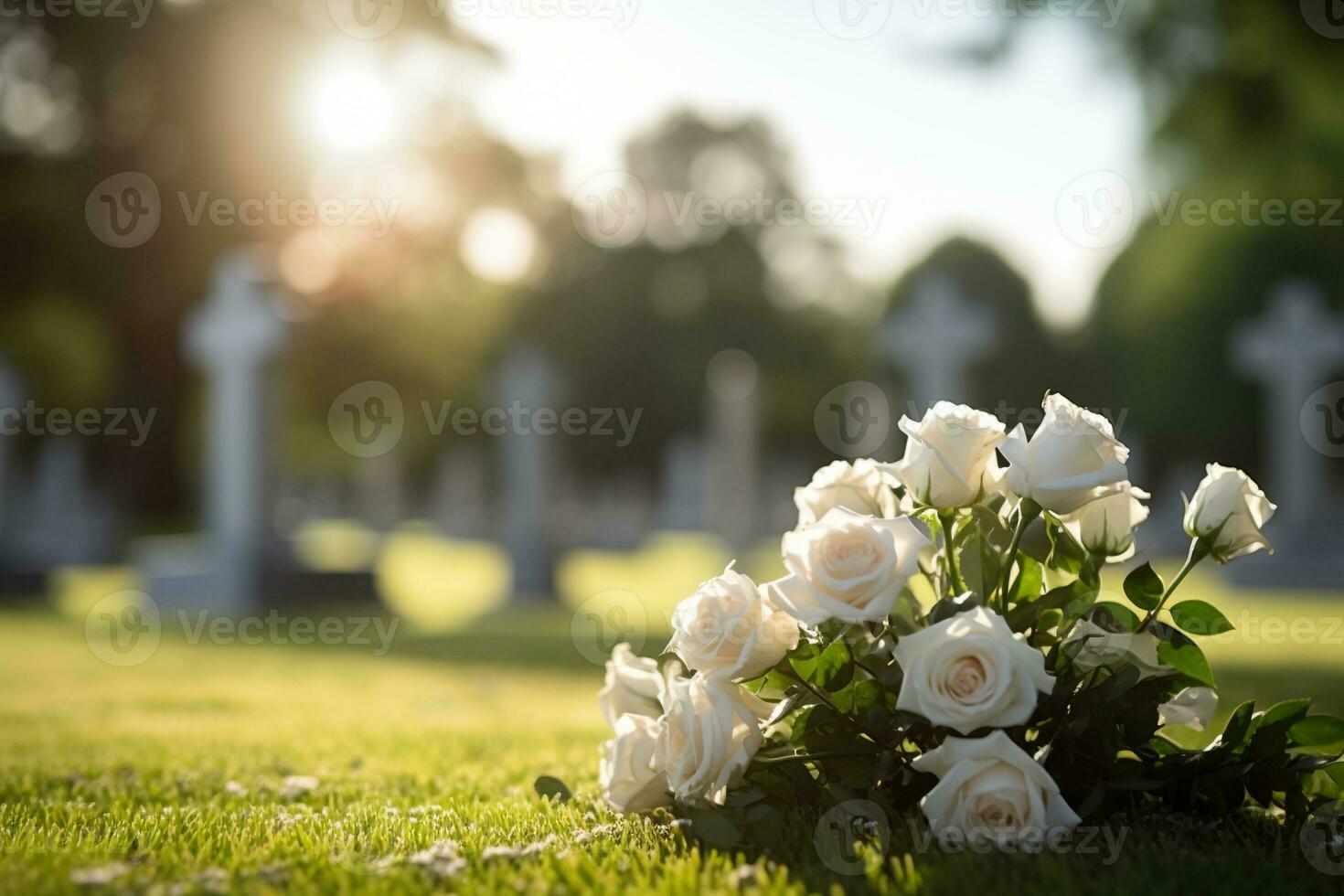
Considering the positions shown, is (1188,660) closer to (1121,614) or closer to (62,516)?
(1121,614)

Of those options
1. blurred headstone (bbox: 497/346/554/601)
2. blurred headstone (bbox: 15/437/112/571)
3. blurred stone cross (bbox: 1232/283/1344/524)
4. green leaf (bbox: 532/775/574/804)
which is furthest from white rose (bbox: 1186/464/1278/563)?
blurred headstone (bbox: 15/437/112/571)

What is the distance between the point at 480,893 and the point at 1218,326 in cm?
3211

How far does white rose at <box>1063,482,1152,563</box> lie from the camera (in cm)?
285

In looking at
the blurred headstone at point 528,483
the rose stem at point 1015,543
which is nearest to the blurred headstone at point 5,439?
the blurred headstone at point 528,483

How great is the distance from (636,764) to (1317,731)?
172 centimetres

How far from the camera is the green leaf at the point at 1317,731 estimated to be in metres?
2.90

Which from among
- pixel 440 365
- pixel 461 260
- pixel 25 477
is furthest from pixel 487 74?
pixel 25 477

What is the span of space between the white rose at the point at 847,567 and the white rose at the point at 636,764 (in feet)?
1.75

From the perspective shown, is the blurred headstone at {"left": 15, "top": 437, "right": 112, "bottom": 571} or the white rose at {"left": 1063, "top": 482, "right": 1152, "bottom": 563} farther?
the blurred headstone at {"left": 15, "top": 437, "right": 112, "bottom": 571}

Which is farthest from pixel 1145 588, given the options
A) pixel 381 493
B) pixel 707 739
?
pixel 381 493

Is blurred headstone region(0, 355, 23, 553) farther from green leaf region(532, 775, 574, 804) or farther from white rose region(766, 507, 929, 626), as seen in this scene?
white rose region(766, 507, 929, 626)

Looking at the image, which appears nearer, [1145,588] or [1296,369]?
[1145,588]

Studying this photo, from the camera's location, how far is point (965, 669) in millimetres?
2545

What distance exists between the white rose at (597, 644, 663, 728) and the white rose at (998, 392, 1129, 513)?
1156 mm
